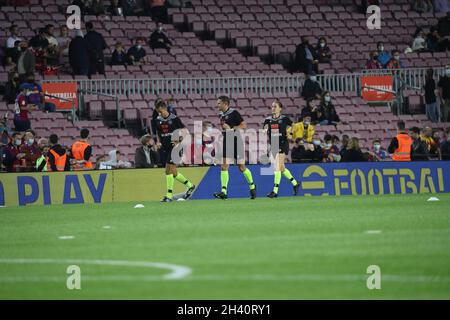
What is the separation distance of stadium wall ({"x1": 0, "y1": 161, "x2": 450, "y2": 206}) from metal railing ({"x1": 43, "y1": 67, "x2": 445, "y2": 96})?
704 centimetres

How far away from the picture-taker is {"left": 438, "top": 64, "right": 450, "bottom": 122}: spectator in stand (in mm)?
35406

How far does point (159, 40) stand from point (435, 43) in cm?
1069

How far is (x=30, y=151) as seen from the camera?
2767 cm

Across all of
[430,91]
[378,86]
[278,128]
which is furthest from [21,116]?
[430,91]

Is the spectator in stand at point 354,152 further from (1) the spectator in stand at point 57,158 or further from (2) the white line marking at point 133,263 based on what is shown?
(2) the white line marking at point 133,263

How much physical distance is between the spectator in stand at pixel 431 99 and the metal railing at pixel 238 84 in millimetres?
1796

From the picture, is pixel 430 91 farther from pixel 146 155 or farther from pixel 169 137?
pixel 169 137

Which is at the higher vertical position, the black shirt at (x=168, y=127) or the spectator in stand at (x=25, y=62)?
the spectator in stand at (x=25, y=62)

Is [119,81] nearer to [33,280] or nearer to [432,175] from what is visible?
[432,175]

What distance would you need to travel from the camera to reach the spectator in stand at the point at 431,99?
114 feet

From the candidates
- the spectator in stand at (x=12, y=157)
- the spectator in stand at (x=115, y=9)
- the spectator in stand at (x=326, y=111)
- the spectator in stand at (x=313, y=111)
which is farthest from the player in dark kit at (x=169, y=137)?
the spectator in stand at (x=115, y=9)
